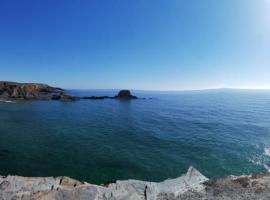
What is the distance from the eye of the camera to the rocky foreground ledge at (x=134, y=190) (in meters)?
14.7

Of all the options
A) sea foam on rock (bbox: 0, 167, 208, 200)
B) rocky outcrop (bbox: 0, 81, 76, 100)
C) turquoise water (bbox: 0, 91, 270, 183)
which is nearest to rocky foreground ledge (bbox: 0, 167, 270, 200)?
sea foam on rock (bbox: 0, 167, 208, 200)

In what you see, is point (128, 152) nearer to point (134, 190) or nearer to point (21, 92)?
point (134, 190)

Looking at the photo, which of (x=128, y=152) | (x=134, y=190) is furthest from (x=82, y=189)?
(x=128, y=152)

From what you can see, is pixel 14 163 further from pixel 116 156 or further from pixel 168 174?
pixel 168 174

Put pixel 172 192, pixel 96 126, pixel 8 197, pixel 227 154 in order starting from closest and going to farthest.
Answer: pixel 8 197 → pixel 172 192 → pixel 227 154 → pixel 96 126

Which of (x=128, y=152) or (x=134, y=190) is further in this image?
(x=128, y=152)

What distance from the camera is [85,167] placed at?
24172 millimetres

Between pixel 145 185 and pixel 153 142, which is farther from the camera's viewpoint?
pixel 153 142

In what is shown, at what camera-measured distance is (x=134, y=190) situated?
53.3 feet

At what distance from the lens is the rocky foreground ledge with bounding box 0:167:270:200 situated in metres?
14.7

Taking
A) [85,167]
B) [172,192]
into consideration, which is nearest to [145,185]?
[172,192]

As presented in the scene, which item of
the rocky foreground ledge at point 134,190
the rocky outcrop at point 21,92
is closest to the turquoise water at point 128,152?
the rocky foreground ledge at point 134,190

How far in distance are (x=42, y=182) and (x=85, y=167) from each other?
8.08m

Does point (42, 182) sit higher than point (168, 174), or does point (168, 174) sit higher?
point (42, 182)
